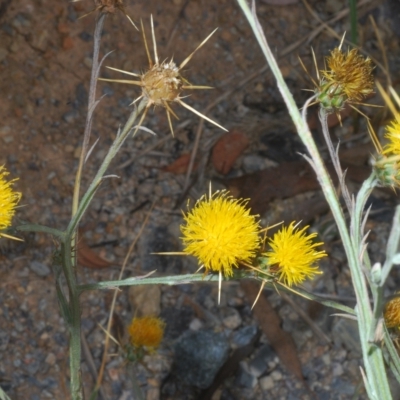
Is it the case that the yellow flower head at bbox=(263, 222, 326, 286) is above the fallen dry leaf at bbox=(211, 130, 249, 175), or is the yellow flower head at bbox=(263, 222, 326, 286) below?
below

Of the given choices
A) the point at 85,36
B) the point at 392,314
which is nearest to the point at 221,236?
the point at 392,314

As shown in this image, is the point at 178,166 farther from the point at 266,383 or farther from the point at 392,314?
the point at 392,314

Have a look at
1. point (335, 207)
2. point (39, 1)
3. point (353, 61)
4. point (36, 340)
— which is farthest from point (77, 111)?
point (335, 207)

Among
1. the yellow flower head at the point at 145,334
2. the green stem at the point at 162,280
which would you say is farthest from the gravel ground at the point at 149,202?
the green stem at the point at 162,280

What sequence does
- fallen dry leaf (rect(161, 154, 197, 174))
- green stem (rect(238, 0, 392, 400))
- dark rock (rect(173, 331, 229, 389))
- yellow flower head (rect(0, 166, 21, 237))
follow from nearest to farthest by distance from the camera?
green stem (rect(238, 0, 392, 400))
yellow flower head (rect(0, 166, 21, 237))
dark rock (rect(173, 331, 229, 389))
fallen dry leaf (rect(161, 154, 197, 174))

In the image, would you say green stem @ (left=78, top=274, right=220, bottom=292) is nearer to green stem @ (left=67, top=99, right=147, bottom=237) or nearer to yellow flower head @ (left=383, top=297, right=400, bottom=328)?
green stem @ (left=67, top=99, right=147, bottom=237)

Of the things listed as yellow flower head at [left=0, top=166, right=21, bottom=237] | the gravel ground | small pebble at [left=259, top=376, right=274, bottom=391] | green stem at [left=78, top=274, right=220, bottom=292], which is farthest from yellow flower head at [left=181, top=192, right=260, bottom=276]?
small pebble at [left=259, top=376, right=274, bottom=391]

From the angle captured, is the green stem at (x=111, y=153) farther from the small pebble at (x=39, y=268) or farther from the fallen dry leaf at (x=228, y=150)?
the fallen dry leaf at (x=228, y=150)

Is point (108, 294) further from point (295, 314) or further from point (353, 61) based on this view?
point (353, 61)
